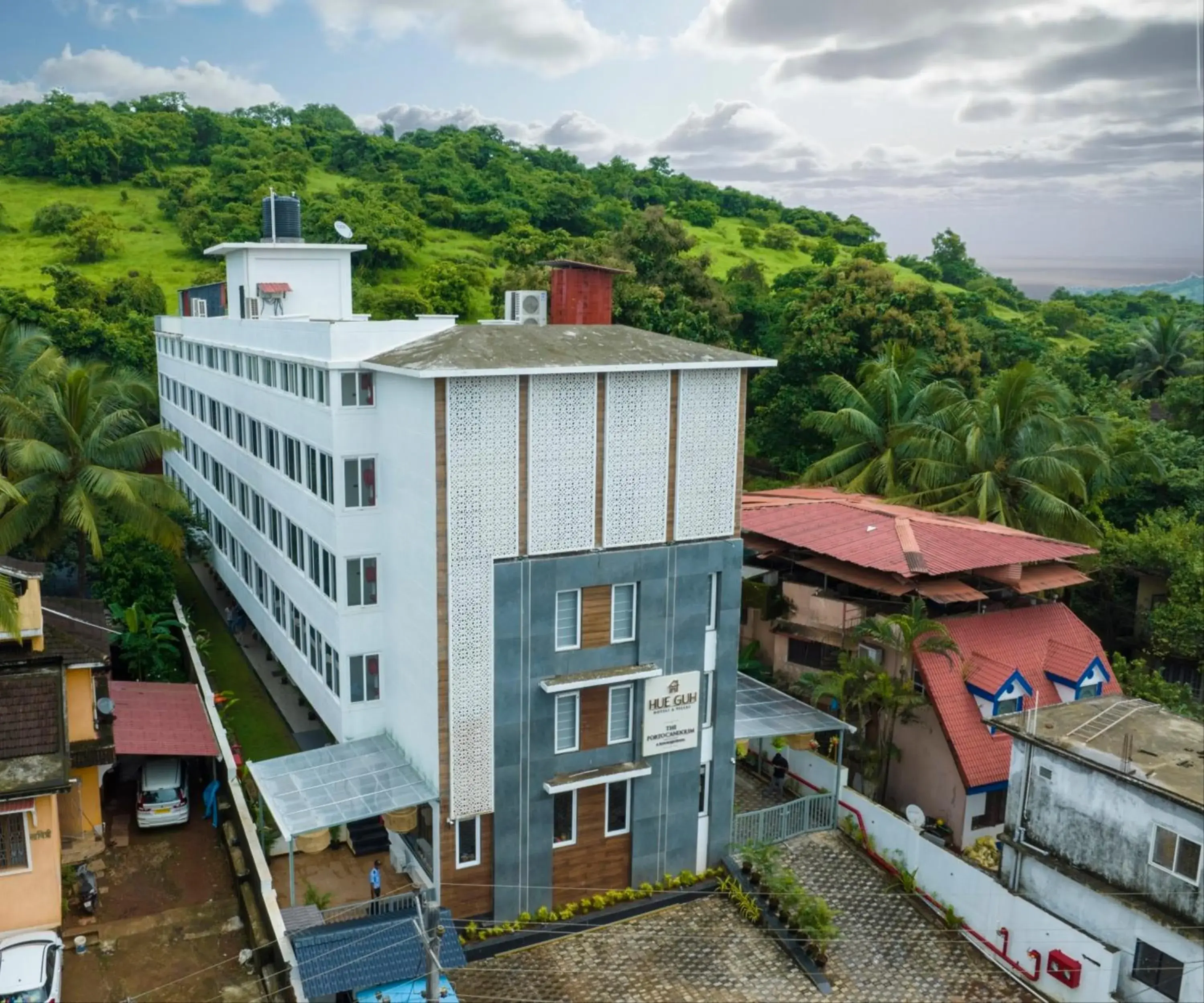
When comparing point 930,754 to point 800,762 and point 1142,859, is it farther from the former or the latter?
point 1142,859

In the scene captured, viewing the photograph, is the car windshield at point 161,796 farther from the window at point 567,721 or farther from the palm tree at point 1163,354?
the palm tree at point 1163,354

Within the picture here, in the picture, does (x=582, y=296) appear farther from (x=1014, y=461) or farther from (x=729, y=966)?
(x=1014, y=461)

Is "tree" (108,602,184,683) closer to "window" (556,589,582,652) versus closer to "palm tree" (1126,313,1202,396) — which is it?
"window" (556,589,582,652)

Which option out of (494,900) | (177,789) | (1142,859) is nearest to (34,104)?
(177,789)

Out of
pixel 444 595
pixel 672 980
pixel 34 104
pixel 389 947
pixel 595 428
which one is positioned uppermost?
pixel 34 104

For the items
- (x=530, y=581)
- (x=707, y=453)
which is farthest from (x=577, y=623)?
(x=707, y=453)

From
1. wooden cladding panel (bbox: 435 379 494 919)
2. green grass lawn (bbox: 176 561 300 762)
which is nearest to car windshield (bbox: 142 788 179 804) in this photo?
green grass lawn (bbox: 176 561 300 762)

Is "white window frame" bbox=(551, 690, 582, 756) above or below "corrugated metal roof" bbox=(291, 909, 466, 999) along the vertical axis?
above
